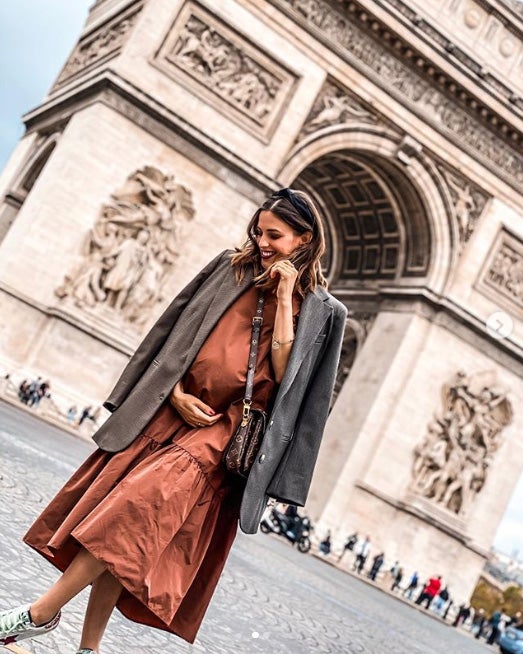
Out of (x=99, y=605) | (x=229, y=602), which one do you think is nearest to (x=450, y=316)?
(x=229, y=602)

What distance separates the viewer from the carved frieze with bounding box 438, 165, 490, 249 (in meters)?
21.7

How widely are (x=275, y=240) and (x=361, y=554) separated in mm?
17361

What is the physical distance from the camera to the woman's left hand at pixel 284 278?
2.95 m

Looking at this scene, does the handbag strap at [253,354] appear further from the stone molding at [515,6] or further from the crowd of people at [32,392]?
the stone molding at [515,6]

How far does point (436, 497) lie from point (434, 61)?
378 inches

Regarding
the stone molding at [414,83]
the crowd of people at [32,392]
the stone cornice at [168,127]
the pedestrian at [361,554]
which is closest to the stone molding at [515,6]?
the stone molding at [414,83]

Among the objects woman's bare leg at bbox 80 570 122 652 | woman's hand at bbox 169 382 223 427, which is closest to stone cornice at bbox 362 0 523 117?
woman's hand at bbox 169 382 223 427

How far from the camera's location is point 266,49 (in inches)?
750

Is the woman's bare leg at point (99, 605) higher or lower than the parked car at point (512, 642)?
lower

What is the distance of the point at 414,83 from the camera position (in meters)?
20.9

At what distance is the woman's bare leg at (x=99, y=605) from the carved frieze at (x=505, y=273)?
20.2 m

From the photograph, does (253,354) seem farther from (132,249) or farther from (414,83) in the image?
(414,83)

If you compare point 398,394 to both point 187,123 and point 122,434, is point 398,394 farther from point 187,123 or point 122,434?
point 122,434

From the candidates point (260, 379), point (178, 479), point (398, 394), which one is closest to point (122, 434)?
point (178, 479)
